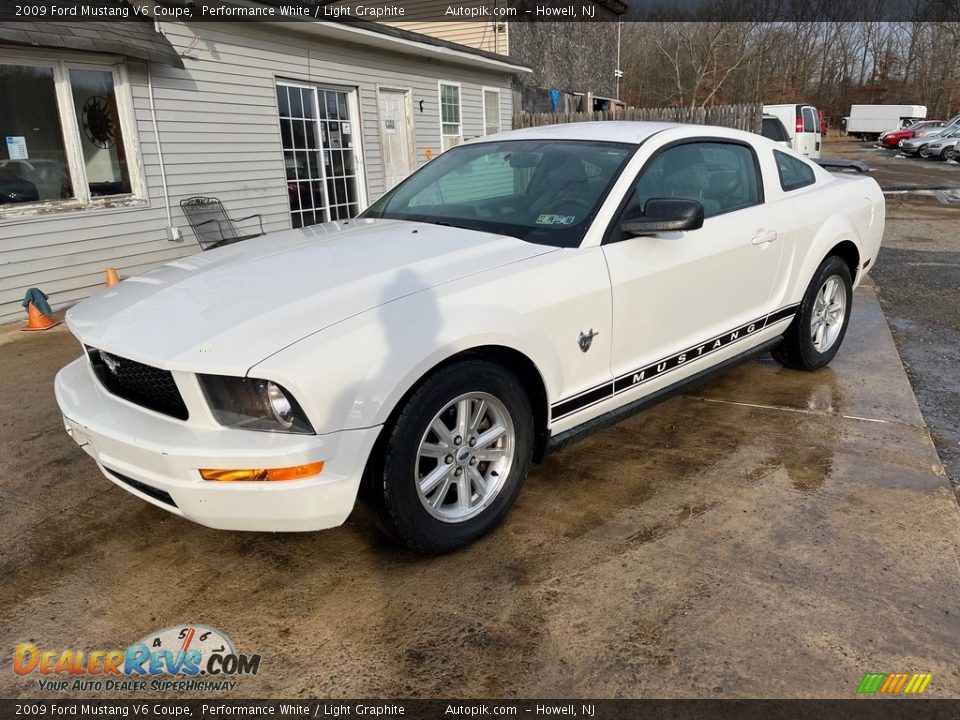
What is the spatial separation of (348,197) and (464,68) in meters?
4.08

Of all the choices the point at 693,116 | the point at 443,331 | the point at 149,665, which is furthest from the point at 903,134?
the point at 149,665

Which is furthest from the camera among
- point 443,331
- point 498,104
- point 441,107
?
point 498,104

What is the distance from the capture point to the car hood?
2354 millimetres

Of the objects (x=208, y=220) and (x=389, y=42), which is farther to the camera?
(x=389, y=42)

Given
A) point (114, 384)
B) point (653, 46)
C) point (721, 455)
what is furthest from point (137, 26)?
point (653, 46)

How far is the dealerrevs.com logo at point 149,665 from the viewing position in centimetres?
223

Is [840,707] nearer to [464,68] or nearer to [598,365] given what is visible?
[598,365]

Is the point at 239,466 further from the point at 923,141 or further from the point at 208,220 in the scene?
the point at 923,141

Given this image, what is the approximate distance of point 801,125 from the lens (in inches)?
638

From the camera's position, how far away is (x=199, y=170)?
8.18 meters

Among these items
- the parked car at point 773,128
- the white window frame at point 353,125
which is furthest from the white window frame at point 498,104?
the parked car at point 773,128

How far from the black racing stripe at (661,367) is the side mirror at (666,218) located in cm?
65

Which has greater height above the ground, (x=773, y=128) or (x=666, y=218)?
(x=773, y=128)

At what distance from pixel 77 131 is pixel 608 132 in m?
5.67
